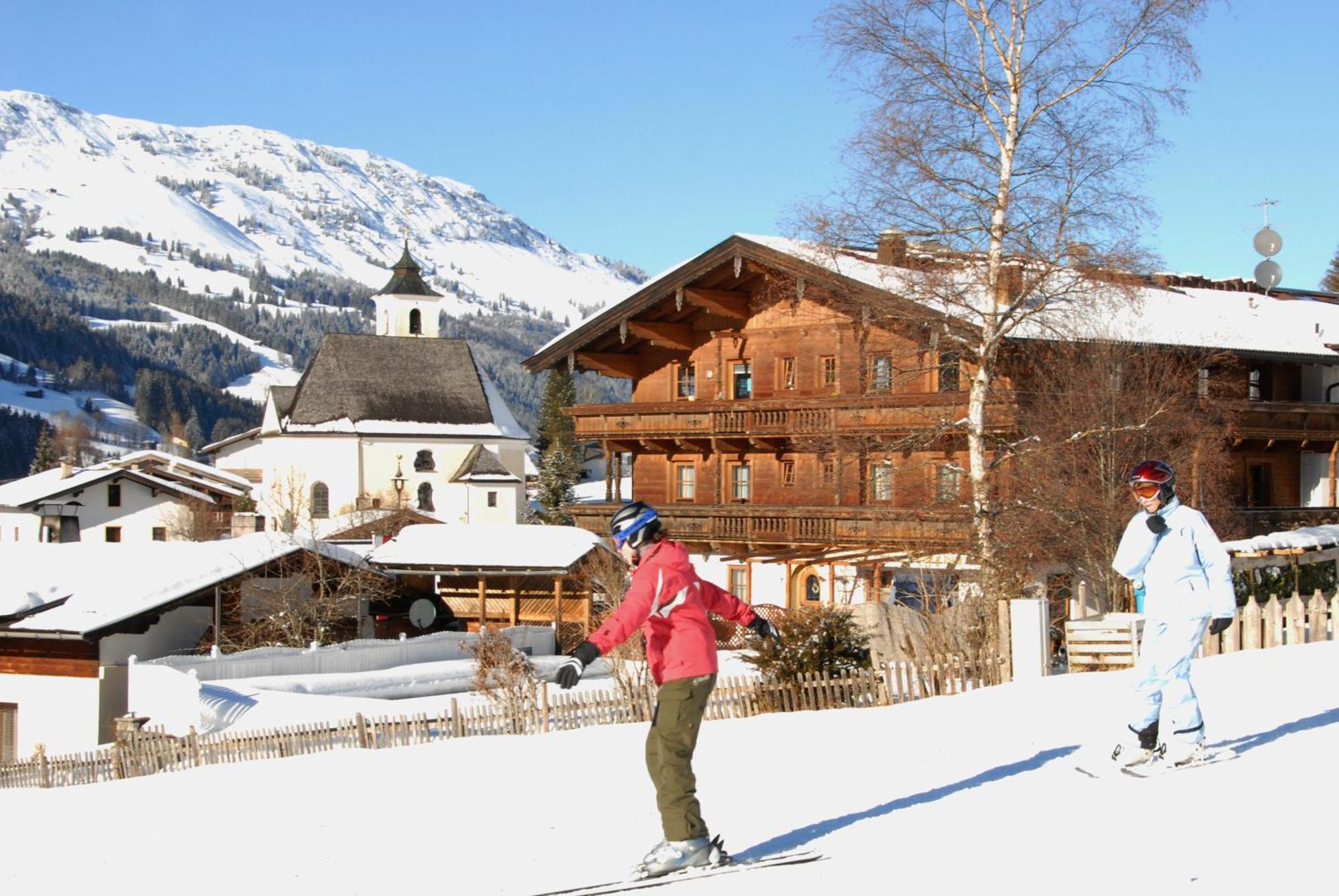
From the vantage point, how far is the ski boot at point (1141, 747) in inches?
388

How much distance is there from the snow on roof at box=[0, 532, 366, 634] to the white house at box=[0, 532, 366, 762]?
34mm

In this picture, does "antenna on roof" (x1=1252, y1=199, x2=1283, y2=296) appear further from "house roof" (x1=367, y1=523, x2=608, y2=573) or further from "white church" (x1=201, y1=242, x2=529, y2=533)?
"white church" (x1=201, y1=242, x2=529, y2=533)

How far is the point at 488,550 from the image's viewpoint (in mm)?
41750

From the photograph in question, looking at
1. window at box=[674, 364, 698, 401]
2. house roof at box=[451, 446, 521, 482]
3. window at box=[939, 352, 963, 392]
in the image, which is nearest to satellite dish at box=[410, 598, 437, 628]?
window at box=[674, 364, 698, 401]

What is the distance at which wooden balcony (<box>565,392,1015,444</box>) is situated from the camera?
32062 mm

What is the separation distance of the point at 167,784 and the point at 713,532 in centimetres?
2294

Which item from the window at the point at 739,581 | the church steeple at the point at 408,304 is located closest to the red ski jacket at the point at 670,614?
the window at the point at 739,581

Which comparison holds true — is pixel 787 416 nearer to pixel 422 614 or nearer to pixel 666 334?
pixel 666 334

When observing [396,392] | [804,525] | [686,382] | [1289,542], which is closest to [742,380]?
[686,382]

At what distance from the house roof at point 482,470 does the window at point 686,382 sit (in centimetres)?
5197

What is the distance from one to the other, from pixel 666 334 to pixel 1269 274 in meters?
16.0

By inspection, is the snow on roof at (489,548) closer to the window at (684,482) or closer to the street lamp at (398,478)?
the window at (684,482)

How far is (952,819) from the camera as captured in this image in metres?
9.12

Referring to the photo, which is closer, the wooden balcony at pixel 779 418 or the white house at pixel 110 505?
the wooden balcony at pixel 779 418
